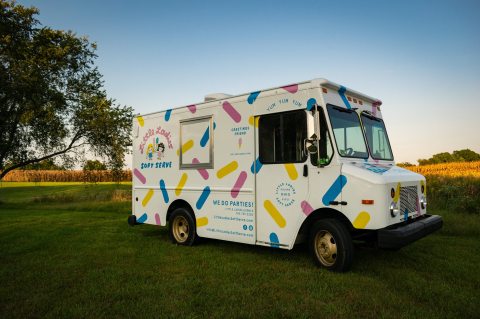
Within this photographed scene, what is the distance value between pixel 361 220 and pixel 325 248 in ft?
2.80

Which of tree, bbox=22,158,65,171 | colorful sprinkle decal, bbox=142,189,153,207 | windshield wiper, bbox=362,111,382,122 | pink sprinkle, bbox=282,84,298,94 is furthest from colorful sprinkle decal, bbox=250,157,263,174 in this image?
tree, bbox=22,158,65,171

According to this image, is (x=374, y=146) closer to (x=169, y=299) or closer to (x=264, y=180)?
(x=264, y=180)

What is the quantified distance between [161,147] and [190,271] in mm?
3601

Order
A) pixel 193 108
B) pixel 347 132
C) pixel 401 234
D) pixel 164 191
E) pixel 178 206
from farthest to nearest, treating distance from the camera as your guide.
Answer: pixel 164 191
pixel 178 206
pixel 193 108
pixel 347 132
pixel 401 234

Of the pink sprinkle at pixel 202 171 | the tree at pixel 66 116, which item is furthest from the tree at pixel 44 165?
the pink sprinkle at pixel 202 171

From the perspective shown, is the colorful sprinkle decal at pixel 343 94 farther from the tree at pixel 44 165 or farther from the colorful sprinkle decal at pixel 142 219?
the tree at pixel 44 165

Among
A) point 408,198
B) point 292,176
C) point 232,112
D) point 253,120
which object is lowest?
point 408,198

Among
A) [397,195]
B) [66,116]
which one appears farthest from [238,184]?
[66,116]

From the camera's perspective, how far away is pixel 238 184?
7262 mm

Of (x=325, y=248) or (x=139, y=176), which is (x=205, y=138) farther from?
(x=325, y=248)

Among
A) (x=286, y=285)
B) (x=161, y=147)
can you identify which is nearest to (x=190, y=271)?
(x=286, y=285)

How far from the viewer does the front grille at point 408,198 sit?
595 centimetres

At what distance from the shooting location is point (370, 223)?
5.50 meters

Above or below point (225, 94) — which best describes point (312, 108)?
below
